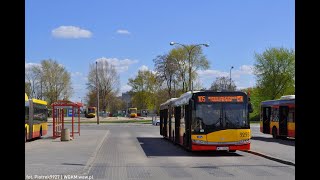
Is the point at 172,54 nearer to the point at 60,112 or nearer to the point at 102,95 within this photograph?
the point at 102,95

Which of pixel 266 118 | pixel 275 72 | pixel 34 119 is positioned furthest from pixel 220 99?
pixel 275 72

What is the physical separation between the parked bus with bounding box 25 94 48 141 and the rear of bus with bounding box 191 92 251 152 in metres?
11.1

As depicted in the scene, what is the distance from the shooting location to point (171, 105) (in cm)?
2781

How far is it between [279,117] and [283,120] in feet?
2.00

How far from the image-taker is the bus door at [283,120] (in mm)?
29234

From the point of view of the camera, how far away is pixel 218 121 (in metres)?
19.2

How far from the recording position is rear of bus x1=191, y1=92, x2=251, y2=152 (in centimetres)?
1897

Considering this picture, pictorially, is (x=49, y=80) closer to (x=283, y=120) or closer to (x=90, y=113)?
(x=90, y=113)

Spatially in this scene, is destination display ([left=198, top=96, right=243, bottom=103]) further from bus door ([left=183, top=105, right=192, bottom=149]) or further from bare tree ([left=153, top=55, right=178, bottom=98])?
bare tree ([left=153, top=55, right=178, bottom=98])

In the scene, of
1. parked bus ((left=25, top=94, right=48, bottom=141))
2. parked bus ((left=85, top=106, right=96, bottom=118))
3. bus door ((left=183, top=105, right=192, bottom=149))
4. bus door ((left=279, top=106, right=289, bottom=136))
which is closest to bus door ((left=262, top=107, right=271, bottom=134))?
bus door ((left=279, top=106, right=289, bottom=136))

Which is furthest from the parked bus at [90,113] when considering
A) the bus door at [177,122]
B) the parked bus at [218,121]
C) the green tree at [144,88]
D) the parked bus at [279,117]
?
the parked bus at [218,121]
